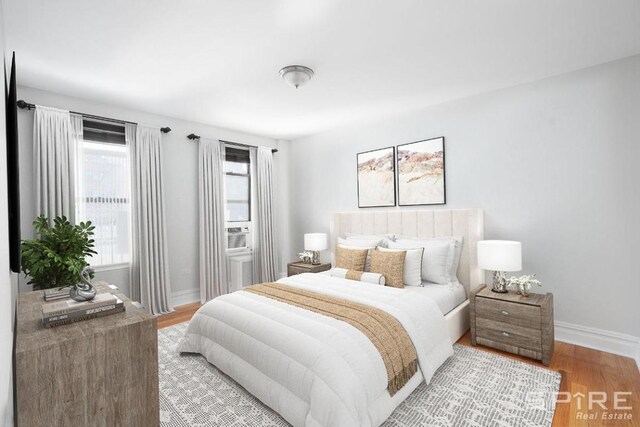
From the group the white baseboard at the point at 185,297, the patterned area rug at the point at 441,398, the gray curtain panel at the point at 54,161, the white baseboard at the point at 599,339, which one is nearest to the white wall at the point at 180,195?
the white baseboard at the point at 185,297

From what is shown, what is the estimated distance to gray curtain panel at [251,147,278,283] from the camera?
5086 millimetres

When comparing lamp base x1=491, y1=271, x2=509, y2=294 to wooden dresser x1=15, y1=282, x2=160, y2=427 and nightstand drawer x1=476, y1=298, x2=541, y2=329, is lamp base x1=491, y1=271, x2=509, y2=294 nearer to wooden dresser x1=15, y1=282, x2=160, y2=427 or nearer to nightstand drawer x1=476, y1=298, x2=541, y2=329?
nightstand drawer x1=476, y1=298, x2=541, y2=329

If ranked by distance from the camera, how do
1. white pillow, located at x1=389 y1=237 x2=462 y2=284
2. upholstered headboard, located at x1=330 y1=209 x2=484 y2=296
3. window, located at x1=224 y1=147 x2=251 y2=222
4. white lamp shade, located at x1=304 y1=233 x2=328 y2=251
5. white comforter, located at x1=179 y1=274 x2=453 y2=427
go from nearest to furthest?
white comforter, located at x1=179 y1=274 x2=453 y2=427 < white pillow, located at x1=389 y1=237 x2=462 y2=284 < upholstered headboard, located at x1=330 y1=209 x2=484 y2=296 < white lamp shade, located at x1=304 y1=233 x2=328 y2=251 < window, located at x1=224 y1=147 x2=251 y2=222

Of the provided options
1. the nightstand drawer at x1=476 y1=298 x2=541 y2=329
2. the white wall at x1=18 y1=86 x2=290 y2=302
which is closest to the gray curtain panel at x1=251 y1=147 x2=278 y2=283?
the white wall at x1=18 y1=86 x2=290 y2=302

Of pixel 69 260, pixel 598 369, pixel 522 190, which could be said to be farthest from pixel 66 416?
pixel 522 190

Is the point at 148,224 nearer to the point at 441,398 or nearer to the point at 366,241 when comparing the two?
the point at 366,241

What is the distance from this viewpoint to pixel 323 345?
1.90m

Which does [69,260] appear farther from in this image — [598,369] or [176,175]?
[598,369]

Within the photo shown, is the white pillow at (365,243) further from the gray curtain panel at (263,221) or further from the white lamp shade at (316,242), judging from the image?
the gray curtain panel at (263,221)

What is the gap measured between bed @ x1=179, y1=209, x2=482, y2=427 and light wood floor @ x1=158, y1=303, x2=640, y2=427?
0.77 m

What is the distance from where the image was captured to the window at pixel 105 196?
3.53 m

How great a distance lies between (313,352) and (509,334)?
6.42 feet

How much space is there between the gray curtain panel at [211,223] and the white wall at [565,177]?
2986mm

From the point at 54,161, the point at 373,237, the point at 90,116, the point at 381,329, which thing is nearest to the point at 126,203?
the point at 54,161
